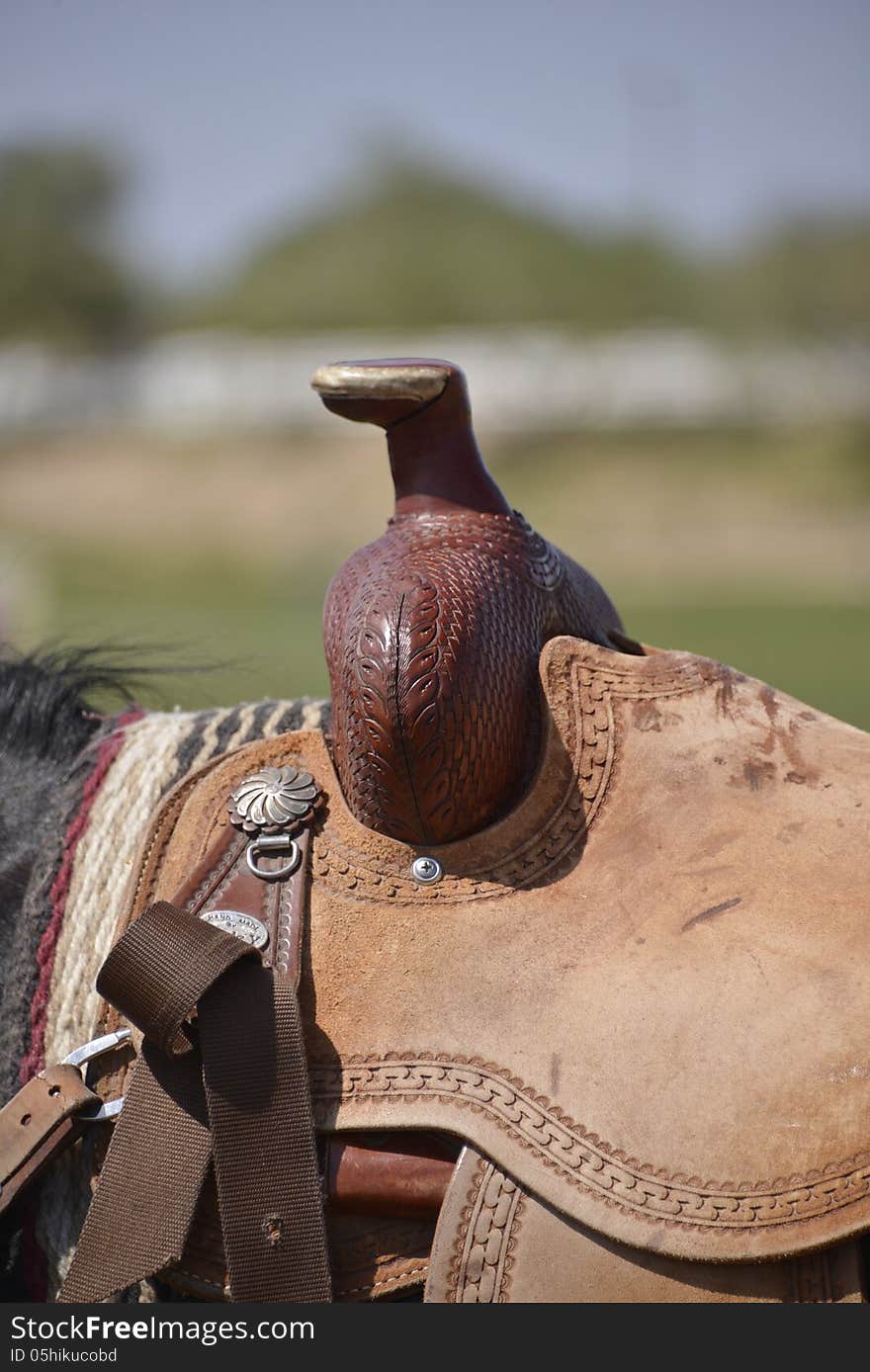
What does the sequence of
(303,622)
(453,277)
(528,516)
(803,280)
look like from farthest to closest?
(453,277)
(803,280)
(528,516)
(303,622)

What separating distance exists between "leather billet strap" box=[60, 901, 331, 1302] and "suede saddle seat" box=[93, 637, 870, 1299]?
5 centimetres

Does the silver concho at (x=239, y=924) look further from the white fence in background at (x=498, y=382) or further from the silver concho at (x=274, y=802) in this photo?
the white fence in background at (x=498, y=382)

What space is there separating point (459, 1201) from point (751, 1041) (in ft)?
0.86

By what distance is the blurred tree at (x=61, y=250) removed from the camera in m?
30.6

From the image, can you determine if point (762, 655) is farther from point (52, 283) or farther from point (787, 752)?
point (52, 283)

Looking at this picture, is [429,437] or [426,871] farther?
[429,437]

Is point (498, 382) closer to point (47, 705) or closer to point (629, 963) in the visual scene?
point (47, 705)

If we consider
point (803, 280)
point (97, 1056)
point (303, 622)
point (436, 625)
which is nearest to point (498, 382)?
point (803, 280)

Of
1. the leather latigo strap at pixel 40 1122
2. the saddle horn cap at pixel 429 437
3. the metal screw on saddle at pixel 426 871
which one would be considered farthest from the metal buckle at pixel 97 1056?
the saddle horn cap at pixel 429 437

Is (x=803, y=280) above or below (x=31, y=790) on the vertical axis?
below

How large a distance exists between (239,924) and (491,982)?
0.23 meters

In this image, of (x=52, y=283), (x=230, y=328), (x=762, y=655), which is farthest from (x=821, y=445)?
(x=52, y=283)

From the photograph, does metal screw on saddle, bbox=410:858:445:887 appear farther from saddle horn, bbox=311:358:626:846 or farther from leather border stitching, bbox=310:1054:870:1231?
leather border stitching, bbox=310:1054:870:1231

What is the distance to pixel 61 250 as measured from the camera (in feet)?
104
